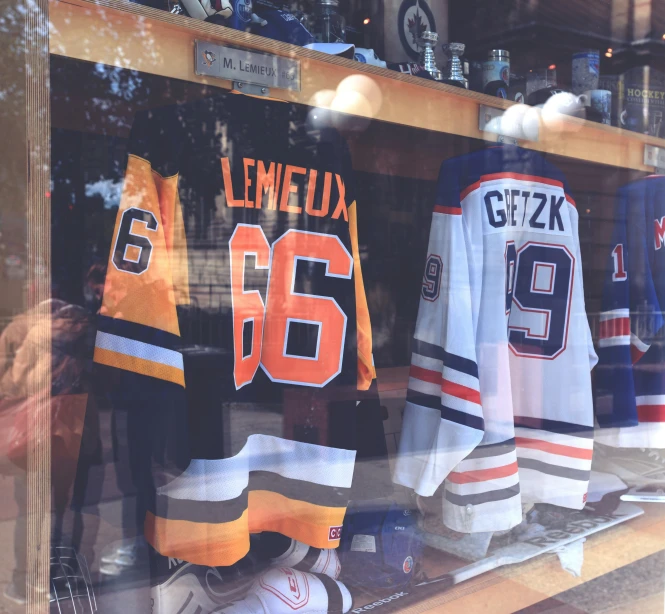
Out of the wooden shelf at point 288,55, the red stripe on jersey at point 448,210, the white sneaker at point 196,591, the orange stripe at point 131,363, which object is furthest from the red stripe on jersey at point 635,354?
the orange stripe at point 131,363

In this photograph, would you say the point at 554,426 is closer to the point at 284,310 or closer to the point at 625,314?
the point at 625,314

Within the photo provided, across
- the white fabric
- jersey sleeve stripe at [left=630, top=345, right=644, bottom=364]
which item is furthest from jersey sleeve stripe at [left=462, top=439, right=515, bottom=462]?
jersey sleeve stripe at [left=630, top=345, right=644, bottom=364]

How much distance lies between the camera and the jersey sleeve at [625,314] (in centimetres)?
148

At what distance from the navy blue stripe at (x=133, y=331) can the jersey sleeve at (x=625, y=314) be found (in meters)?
→ 1.00

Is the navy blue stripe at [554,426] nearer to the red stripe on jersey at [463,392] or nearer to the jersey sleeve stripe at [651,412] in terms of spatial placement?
the red stripe on jersey at [463,392]

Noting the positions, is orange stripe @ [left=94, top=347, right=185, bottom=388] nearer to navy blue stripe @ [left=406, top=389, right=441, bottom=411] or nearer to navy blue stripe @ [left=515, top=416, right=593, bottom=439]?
navy blue stripe @ [left=406, top=389, right=441, bottom=411]

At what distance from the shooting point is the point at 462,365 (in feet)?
3.83

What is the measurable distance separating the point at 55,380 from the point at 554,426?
0.94 metres

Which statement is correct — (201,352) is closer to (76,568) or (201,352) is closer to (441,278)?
(76,568)

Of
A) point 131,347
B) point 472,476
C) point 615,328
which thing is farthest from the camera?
point 615,328

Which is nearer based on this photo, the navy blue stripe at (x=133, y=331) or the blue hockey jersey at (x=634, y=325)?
the navy blue stripe at (x=133, y=331)

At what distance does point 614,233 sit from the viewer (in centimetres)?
154

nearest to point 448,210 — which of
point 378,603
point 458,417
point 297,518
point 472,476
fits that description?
point 458,417

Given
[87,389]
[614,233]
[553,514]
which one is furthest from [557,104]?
[87,389]
